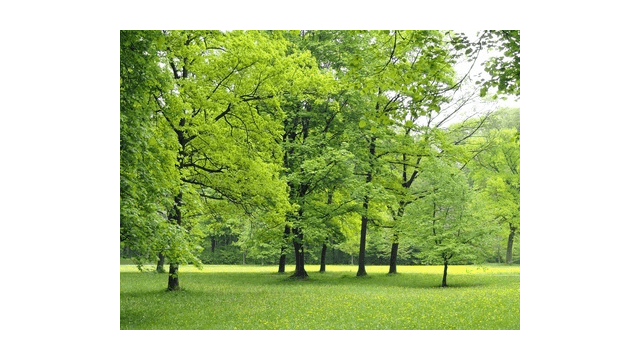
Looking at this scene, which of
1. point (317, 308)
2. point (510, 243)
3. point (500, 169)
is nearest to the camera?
point (317, 308)

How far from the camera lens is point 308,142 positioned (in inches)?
816

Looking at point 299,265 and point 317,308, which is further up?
point 317,308

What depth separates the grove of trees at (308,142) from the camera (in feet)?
26.0

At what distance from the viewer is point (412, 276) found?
869 inches

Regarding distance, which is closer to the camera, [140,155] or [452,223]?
[140,155]

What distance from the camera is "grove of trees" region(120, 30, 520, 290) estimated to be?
7.93m

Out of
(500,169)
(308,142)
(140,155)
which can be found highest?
(308,142)

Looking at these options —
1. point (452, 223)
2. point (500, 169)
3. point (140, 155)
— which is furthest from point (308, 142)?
point (140, 155)

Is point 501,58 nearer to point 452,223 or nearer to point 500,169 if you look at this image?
point 452,223

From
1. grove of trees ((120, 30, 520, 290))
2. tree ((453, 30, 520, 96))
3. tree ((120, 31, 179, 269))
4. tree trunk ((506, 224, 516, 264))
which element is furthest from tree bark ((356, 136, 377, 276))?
tree ((120, 31, 179, 269))

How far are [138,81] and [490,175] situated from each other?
20.1 meters
